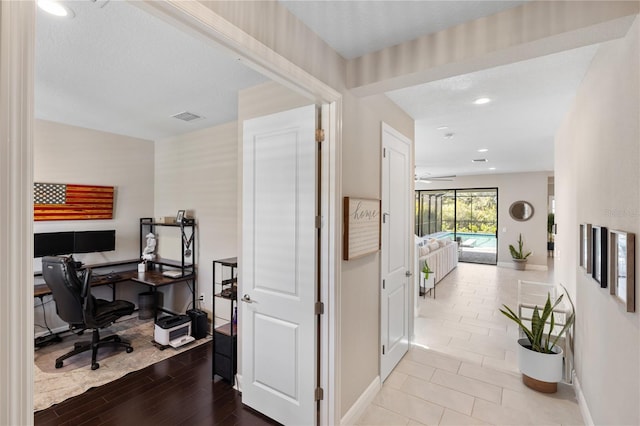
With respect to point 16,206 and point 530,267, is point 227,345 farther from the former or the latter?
point 530,267

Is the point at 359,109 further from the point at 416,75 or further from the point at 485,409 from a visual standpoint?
the point at 485,409

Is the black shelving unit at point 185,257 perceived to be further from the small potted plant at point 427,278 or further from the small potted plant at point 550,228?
the small potted plant at point 550,228

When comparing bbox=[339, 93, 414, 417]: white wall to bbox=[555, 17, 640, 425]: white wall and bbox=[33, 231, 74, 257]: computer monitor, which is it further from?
bbox=[33, 231, 74, 257]: computer monitor

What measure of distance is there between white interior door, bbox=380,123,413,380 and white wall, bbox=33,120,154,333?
12.0 ft

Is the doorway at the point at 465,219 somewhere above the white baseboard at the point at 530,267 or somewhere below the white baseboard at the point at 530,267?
above

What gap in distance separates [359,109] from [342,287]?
1264 mm

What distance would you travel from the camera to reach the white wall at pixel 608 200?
4.47 feet

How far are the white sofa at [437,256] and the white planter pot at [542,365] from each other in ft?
7.77

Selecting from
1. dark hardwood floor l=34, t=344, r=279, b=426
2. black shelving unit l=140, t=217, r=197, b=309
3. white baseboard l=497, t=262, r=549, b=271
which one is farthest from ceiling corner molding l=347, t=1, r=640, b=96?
white baseboard l=497, t=262, r=549, b=271

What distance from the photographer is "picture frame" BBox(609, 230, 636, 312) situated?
1350mm

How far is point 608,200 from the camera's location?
5.59ft

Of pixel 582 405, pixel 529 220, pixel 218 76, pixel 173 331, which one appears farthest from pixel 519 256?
pixel 218 76

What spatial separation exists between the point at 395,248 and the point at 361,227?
33.5 inches

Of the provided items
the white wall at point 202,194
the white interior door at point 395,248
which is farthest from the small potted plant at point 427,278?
the white wall at point 202,194
